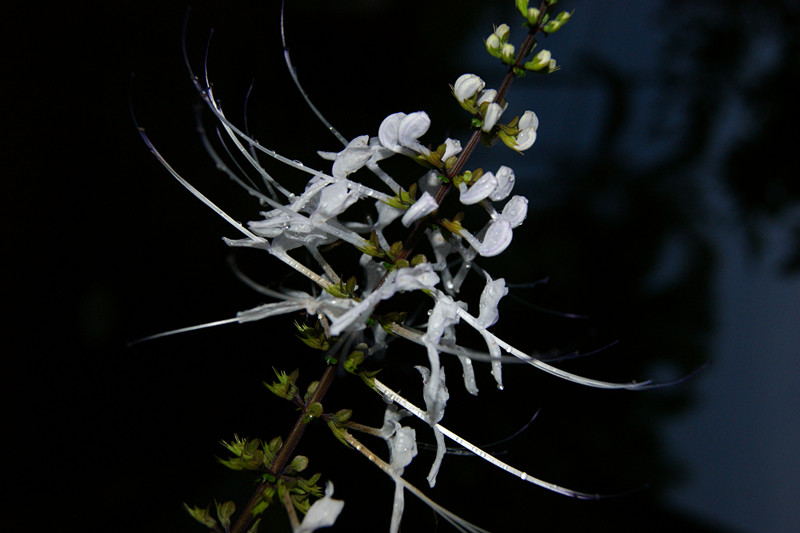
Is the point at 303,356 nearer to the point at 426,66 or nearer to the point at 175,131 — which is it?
the point at 175,131

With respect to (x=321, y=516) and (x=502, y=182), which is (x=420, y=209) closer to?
(x=502, y=182)

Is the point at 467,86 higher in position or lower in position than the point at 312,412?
higher

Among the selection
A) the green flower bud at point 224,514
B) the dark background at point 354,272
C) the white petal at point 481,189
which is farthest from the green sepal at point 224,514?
the dark background at point 354,272

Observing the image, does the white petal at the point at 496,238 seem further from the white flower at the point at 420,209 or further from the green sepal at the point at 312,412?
the green sepal at the point at 312,412

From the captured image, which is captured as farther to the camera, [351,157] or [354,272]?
[354,272]

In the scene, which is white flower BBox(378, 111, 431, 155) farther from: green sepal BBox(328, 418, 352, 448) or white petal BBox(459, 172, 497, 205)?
green sepal BBox(328, 418, 352, 448)

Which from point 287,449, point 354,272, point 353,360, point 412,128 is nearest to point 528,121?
point 412,128
